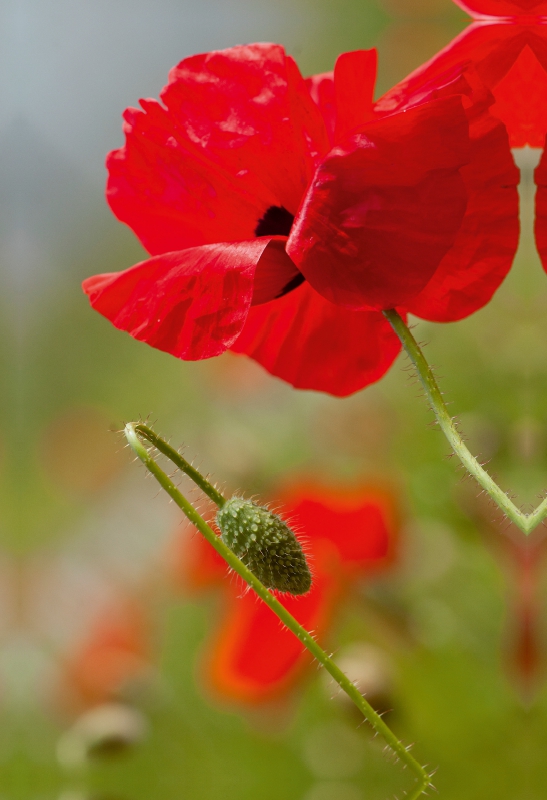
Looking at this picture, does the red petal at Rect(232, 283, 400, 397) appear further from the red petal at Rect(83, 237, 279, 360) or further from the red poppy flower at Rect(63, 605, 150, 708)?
the red poppy flower at Rect(63, 605, 150, 708)

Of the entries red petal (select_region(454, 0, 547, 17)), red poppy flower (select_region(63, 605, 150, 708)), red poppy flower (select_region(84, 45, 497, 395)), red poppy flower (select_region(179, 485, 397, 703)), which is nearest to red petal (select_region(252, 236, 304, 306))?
red poppy flower (select_region(84, 45, 497, 395))

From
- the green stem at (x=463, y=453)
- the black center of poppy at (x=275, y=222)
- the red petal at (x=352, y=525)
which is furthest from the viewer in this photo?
the red petal at (x=352, y=525)

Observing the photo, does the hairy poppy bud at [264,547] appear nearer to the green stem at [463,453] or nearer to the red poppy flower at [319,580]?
the green stem at [463,453]

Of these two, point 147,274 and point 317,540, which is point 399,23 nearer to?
point 317,540

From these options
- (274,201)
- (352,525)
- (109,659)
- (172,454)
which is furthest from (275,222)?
(109,659)

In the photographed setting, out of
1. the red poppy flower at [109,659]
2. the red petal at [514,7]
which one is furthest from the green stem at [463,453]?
the red poppy flower at [109,659]

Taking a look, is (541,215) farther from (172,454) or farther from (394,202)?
(172,454)
